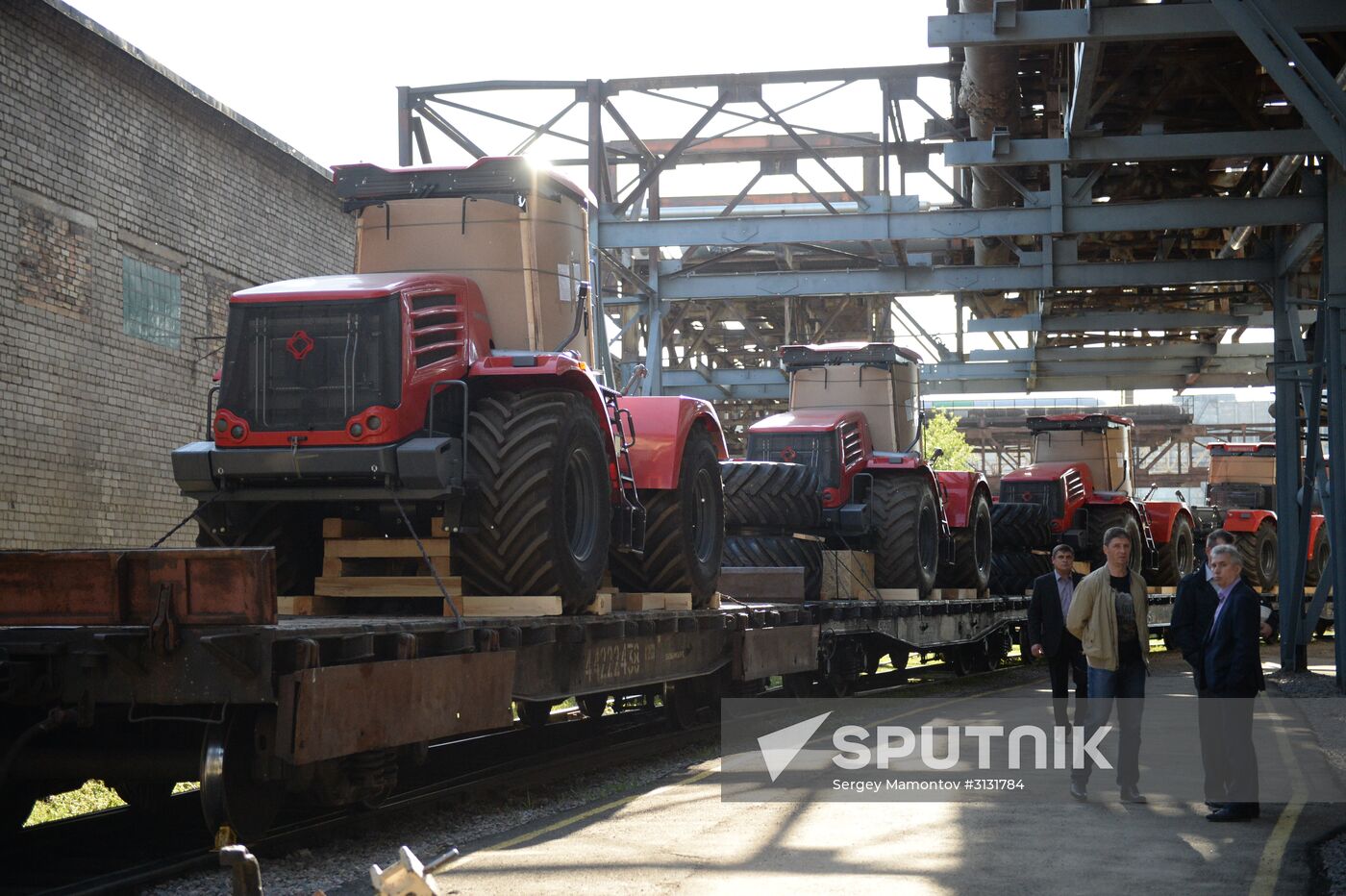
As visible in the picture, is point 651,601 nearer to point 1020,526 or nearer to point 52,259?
point 52,259

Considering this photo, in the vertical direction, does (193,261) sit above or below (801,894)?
above

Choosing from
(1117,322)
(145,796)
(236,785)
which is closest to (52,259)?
(145,796)

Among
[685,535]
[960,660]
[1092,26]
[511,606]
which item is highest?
[1092,26]

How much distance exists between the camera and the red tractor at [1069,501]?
24.4 meters

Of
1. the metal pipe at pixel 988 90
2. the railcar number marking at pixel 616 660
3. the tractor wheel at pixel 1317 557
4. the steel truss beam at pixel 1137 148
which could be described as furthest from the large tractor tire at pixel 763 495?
the tractor wheel at pixel 1317 557

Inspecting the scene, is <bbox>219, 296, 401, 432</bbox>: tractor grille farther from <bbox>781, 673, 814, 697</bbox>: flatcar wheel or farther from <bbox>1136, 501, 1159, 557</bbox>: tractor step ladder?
<bbox>1136, 501, 1159, 557</bbox>: tractor step ladder

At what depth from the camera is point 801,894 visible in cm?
670

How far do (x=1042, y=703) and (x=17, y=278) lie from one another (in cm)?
1139

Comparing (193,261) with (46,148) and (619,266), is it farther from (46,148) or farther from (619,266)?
(619,266)

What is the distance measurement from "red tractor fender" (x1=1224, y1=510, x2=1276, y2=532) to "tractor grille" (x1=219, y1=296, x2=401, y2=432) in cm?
2390

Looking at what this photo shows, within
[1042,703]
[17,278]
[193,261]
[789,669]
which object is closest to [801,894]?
[789,669]

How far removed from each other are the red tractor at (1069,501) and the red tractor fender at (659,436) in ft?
43.4

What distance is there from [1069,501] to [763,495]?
1067 centimetres

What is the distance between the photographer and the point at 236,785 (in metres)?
6.85
